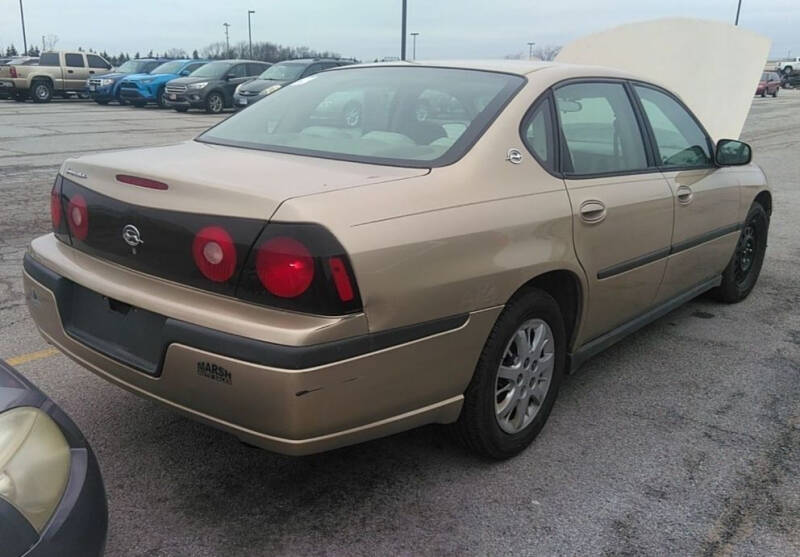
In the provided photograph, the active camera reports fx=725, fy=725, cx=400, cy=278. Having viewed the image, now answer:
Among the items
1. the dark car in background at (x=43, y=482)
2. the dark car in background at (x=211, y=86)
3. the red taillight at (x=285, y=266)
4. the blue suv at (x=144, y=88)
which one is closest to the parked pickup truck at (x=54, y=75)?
the blue suv at (x=144, y=88)

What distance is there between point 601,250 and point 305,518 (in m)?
1.66

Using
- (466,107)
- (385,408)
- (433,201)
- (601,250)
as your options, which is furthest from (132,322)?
(601,250)

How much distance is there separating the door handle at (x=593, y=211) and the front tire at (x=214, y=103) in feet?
67.1

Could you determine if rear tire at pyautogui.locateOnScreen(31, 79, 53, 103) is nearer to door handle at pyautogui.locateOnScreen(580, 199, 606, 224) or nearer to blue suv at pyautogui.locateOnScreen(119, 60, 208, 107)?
blue suv at pyautogui.locateOnScreen(119, 60, 208, 107)

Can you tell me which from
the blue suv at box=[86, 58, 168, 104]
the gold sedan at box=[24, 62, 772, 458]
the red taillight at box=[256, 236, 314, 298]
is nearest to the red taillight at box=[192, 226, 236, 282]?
the gold sedan at box=[24, 62, 772, 458]

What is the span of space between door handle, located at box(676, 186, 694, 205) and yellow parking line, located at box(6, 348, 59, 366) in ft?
11.3

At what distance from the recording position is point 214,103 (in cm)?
2216

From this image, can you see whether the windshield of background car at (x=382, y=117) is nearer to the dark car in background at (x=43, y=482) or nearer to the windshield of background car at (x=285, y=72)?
the dark car in background at (x=43, y=482)

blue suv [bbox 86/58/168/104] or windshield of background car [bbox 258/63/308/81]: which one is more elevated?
windshield of background car [bbox 258/63/308/81]

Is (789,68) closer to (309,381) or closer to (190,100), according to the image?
(190,100)

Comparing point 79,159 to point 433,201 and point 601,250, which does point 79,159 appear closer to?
point 433,201

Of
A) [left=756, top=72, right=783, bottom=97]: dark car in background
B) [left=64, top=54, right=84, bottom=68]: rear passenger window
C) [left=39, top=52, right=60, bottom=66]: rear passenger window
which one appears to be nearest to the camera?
[left=39, top=52, right=60, bottom=66]: rear passenger window

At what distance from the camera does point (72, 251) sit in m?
2.80

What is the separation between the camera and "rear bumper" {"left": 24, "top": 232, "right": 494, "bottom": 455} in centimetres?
212
